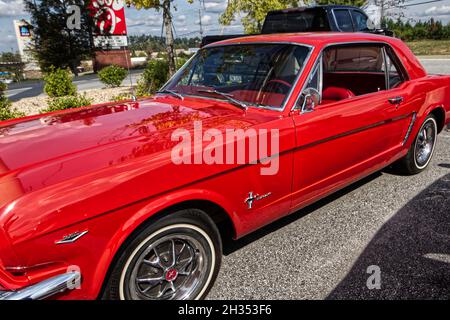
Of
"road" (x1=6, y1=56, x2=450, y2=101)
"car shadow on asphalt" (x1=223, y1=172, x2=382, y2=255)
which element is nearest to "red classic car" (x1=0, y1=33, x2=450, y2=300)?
"car shadow on asphalt" (x1=223, y1=172, x2=382, y2=255)

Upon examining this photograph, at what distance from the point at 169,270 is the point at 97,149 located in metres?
0.84

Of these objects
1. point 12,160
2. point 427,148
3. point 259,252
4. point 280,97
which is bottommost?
point 259,252

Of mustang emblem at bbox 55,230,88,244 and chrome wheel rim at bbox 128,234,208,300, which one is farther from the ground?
mustang emblem at bbox 55,230,88,244

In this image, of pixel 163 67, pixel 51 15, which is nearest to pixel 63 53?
pixel 51 15

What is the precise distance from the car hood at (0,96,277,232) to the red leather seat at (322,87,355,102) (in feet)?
3.66

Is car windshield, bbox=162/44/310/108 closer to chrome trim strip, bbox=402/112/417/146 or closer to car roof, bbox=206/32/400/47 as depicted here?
car roof, bbox=206/32/400/47

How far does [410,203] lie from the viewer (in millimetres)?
3441

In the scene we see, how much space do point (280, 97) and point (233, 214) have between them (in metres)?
0.97

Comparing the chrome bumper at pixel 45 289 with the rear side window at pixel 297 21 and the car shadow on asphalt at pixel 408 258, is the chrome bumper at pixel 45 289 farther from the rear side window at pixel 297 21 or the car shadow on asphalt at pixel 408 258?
the rear side window at pixel 297 21

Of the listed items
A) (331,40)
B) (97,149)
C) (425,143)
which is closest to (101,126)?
(97,149)

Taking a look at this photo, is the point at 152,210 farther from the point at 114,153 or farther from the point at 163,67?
the point at 163,67

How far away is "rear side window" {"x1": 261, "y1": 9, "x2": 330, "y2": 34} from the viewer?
7.79m

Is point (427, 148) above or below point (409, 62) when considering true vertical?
below

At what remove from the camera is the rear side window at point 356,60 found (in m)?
3.60
